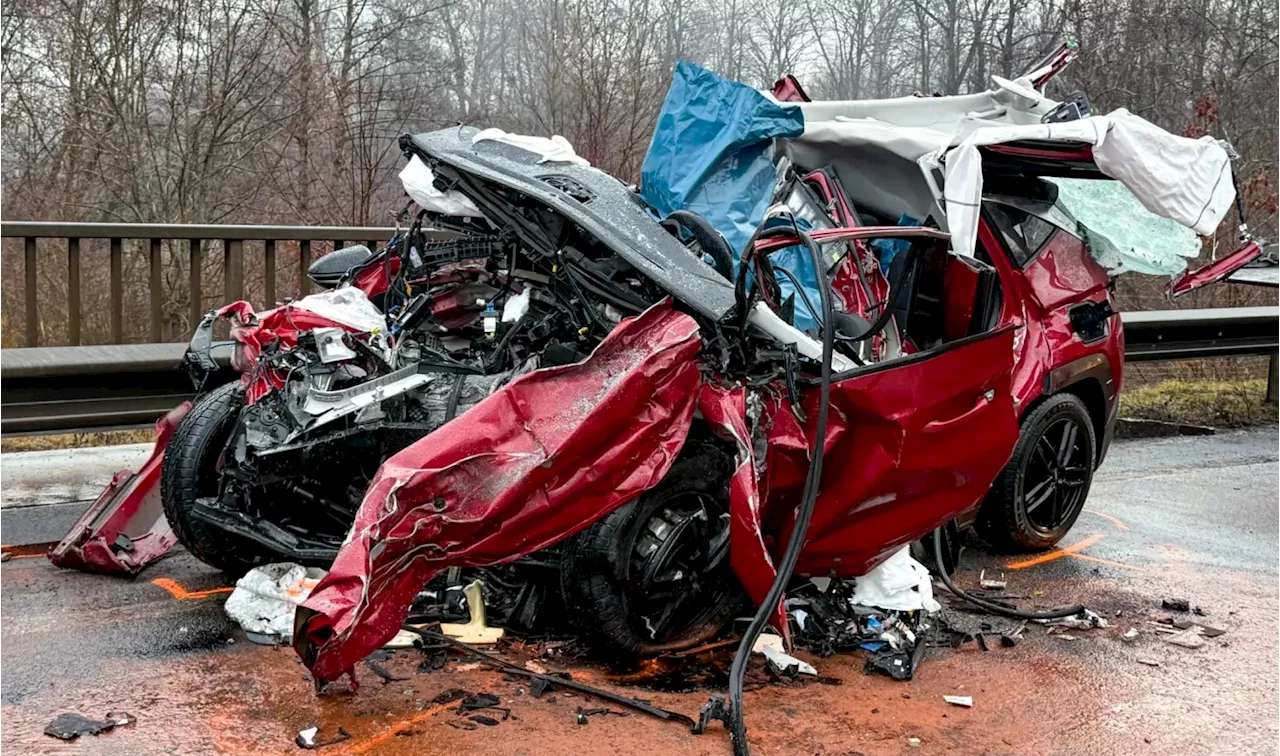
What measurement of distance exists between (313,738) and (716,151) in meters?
3.07

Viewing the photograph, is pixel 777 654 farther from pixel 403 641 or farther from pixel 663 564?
pixel 403 641

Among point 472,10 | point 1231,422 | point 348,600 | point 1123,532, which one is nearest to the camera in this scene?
point 348,600

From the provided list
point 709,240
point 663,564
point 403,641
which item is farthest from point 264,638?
point 709,240

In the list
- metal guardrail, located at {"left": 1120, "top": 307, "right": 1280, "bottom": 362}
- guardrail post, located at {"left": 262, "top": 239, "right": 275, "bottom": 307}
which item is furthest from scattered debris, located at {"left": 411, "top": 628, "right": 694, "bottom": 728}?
metal guardrail, located at {"left": 1120, "top": 307, "right": 1280, "bottom": 362}

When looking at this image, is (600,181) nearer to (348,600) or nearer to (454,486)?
(454,486)

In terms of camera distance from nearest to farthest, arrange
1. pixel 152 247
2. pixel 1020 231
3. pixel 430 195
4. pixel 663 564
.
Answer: pixel 663 564 < pixel 430 195 < pixel 1020 231 < pixel 152 247

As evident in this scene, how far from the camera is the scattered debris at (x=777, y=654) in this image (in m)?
4.34

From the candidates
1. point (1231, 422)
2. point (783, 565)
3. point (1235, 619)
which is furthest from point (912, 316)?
point (1231, 422)

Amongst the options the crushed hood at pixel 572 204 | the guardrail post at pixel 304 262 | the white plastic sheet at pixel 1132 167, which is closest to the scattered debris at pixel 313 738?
the crushed hood at pixel 572 204

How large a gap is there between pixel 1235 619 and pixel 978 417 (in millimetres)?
1713

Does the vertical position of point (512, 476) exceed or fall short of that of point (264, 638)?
it exceeds it

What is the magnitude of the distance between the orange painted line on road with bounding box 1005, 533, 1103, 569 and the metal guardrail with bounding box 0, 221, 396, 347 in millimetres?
5556

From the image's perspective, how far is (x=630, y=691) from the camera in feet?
13.4

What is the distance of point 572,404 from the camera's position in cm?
390
